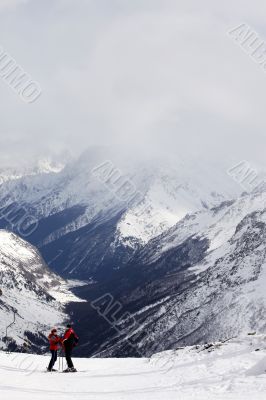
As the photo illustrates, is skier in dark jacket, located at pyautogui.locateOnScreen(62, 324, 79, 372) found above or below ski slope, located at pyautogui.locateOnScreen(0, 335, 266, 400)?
above

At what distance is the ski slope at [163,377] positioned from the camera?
2906 centimetres

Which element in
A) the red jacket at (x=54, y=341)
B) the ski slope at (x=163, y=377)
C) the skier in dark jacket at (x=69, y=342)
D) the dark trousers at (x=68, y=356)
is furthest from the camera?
the red jacket at (x=54, y=341)

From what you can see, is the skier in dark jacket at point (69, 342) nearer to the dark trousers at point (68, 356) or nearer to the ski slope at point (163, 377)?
the dark trousers at point (68, 356)

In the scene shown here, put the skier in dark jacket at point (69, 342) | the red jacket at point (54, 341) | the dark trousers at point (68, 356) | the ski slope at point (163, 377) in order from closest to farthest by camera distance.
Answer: the ski slope at point (163, 377), the dark trousers at point (68, 356), the skier in dark jacket at point (69, 342), the red jacket at point (54, 341)

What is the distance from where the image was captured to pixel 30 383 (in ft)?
111

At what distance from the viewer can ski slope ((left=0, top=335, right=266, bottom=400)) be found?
95.3ft

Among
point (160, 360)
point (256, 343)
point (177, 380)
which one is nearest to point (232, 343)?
point (256, 343)

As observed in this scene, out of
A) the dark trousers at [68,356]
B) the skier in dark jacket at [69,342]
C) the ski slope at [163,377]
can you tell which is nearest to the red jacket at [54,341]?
the skier in dark jacket at [69,342]

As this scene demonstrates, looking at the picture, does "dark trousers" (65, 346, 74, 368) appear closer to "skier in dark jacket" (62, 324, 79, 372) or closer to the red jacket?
"skier in dark jacket" (62, 324, 79, 372)

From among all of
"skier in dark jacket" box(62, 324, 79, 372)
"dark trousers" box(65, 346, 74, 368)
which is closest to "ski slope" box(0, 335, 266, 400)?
"skier in dark jacket" box(62, 324, 79, 372)

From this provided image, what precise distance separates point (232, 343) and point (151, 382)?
9718mm

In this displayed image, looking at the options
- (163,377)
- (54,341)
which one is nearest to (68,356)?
(54,341)

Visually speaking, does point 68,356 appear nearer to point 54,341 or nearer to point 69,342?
point 69,342

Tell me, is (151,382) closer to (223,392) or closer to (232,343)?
(223,392)
